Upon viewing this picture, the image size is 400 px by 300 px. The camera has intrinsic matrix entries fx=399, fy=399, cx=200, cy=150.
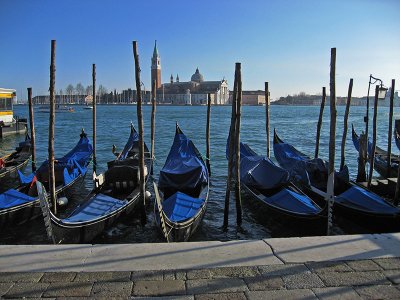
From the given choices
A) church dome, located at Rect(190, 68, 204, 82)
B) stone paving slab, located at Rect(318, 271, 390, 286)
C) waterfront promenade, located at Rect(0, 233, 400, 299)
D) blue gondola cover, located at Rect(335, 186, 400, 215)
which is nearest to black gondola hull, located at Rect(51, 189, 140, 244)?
waterfront promenade, located at Rect(0, 233, 400, 299)

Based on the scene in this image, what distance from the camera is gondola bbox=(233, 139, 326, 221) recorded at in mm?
5404

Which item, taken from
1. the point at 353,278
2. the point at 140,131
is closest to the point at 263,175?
the point at 140,131

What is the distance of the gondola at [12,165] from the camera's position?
8.62m

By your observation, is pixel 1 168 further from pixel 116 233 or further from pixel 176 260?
pixel 176 260

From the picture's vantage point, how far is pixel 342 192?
6.51 meters

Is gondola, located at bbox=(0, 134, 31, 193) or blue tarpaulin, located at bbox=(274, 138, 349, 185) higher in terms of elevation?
blue tarpaulin, located at bbox=(274, 138, 349, 185)

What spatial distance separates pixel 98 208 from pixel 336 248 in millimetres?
3577

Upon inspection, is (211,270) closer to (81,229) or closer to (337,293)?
(337,293)

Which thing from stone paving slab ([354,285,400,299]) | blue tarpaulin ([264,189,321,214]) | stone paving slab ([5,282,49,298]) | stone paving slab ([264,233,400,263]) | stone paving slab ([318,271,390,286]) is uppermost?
stone paving slab ([264,233,400,263])

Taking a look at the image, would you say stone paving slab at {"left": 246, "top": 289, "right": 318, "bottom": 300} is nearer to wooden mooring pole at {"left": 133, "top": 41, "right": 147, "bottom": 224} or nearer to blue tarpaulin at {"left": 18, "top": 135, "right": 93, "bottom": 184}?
wooden mooring pole at {"left": 133, "top": 41, "right": 147, "bottom": 224}

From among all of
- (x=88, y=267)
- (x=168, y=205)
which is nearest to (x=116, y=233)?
(x=168, y=205)

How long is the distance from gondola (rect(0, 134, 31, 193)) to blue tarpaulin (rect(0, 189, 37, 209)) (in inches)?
100

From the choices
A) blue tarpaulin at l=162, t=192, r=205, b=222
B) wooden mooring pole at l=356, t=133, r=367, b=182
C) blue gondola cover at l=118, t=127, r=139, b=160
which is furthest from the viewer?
blue gondola cover at l=118, t=127, r=139, b=160

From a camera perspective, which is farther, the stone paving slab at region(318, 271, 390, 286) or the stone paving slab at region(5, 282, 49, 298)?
the stone paving slab at region(318, 271, 390, 286)
